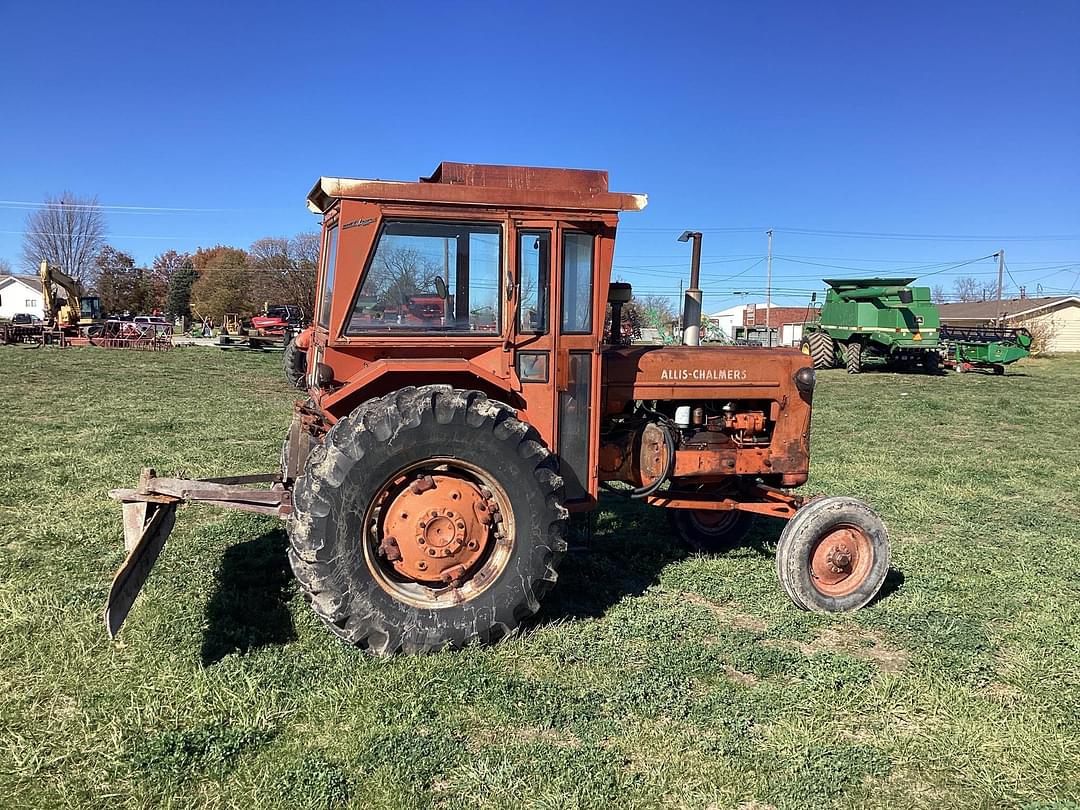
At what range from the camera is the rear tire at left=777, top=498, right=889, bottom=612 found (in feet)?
15.7

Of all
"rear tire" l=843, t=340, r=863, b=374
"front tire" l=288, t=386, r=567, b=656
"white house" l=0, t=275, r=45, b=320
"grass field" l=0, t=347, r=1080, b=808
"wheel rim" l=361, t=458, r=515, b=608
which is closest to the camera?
"grass field" l=0, t=347, r=1080, b=808

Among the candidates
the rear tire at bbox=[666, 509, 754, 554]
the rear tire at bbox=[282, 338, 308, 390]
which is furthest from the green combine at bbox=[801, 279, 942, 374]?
the rear tire at bbox=[282, 338, 308, 390]

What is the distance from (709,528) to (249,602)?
3540 mm

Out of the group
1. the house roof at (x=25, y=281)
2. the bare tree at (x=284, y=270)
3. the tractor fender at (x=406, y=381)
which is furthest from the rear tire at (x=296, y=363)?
the house roof at (x=25, y=281)

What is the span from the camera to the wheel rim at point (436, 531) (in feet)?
13.0

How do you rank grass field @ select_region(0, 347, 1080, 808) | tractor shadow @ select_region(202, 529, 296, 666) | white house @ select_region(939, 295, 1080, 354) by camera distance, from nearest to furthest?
1. grass field @ select_region(0, 347, 1080, 808)
2. tractor shadow @ select_region(202, 529, 296, 666)
3. white house @ select_region(939, 295, 1080, 354)

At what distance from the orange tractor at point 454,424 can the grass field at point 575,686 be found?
36 cm

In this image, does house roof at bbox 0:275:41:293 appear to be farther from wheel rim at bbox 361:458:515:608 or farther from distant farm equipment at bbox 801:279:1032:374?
wheel rim at bbox 361:458:515:608

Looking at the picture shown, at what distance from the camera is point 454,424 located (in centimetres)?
391

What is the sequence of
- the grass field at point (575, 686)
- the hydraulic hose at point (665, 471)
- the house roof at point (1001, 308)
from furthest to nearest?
the house roof at point (1001, 308), the hydraulic hose at point (665, 471), the grass field at point (575, 686)

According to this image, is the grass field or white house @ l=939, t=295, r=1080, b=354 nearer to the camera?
the grass field

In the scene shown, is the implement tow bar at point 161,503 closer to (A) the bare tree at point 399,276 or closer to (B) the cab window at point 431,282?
(B) the cab window at point 431,282

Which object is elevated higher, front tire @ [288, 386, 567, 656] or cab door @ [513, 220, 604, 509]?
cab door @ [513, 220, 604, 509]

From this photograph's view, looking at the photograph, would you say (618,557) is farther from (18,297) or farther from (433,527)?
(18,297)
